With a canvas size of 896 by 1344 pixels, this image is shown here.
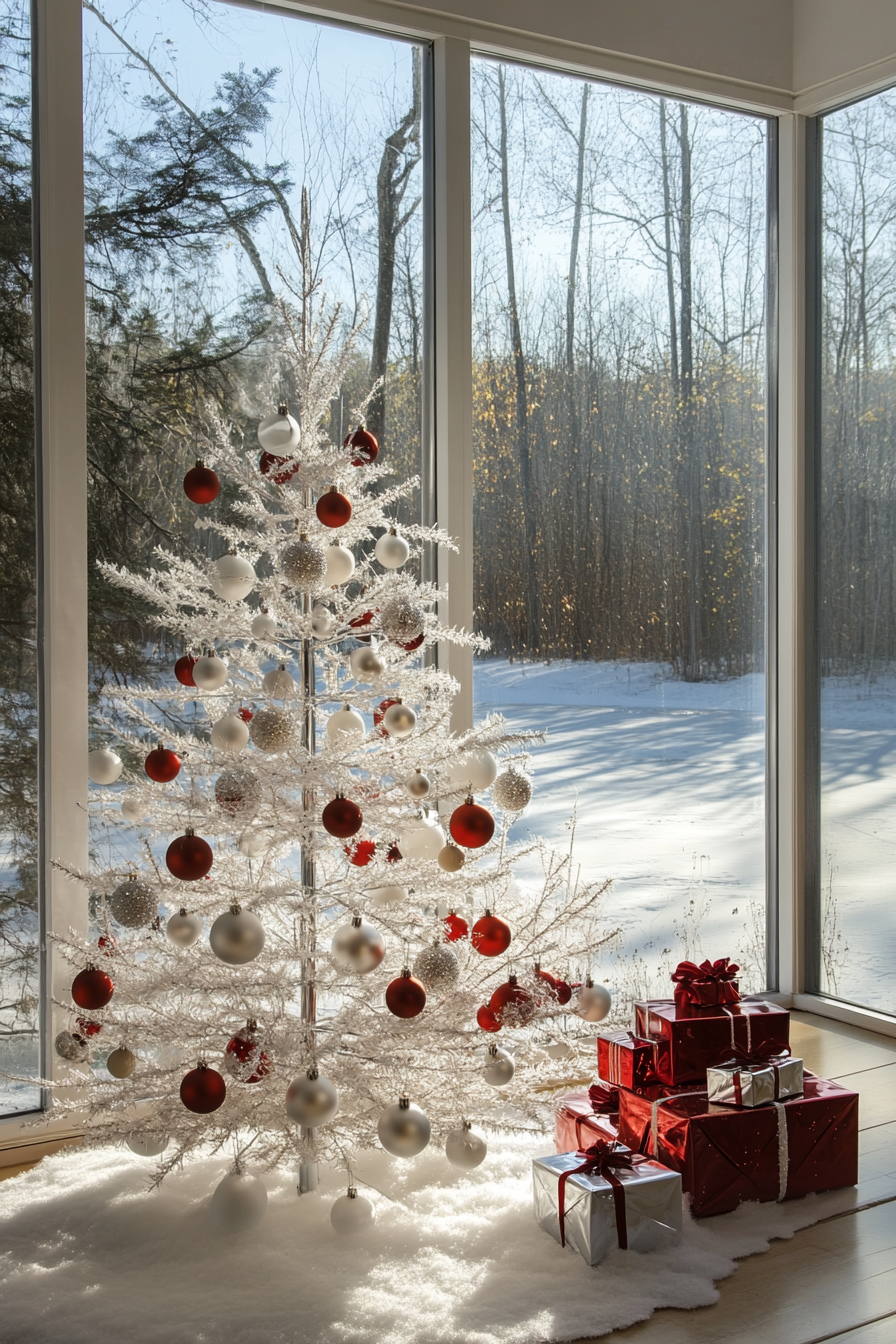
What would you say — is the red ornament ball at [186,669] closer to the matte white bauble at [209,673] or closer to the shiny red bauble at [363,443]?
the matte white bauble at [209,673]

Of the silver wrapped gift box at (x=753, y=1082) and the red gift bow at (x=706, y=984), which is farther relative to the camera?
the red gift bow at (x=706, y=984)

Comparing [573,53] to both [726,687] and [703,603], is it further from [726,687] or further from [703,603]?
[726,687]

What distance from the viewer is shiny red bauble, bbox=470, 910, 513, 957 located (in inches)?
80.8

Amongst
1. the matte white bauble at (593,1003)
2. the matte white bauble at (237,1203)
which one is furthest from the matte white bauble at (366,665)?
the matte white bauble at (237,1203)

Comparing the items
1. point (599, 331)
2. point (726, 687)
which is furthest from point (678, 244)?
point (726, 687)

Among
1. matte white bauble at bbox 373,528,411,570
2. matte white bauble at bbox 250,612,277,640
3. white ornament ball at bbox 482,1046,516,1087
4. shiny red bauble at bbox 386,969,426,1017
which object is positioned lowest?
white ornament ball at bbox 482,1046,516,1087

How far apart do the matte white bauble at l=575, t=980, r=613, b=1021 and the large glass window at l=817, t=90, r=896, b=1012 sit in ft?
3.76

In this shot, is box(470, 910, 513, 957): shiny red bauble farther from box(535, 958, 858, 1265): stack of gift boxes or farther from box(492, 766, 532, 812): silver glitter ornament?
box(535, 958, 858, 1265): stack of gift boxes

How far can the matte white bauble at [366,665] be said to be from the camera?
6.79ft

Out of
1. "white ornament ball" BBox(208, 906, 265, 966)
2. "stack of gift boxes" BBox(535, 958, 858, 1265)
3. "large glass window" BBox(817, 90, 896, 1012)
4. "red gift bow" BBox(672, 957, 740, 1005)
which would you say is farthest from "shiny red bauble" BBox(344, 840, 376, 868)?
"large glass window" BBox(817, 90, 896, 1012)

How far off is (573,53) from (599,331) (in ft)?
2.10

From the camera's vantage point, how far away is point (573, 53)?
2893 mm

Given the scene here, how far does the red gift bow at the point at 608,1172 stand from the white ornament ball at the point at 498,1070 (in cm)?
18

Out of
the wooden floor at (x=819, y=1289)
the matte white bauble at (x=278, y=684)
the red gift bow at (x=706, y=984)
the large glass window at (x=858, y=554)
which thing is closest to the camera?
the wooden floor at (x=819, y=1289)
